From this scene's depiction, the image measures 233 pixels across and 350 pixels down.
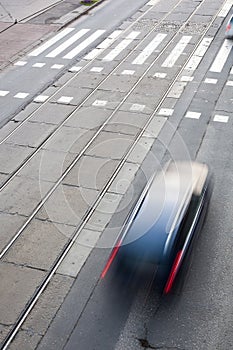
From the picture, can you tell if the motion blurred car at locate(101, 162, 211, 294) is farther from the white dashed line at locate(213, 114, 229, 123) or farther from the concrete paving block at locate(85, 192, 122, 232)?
the white dashed line at locate(213, 114, 229, 123)

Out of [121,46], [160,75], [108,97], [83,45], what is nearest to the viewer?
[108,97]

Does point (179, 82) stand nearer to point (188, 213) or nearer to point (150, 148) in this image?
point (150, 148)

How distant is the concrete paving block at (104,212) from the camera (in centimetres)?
1346

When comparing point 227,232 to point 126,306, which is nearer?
point 126,306

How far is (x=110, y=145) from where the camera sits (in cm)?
1722

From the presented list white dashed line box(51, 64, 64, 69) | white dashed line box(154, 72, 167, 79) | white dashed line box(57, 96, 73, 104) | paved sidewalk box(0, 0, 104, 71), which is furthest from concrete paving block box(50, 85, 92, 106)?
paved sidewalk box(0, 0, 104, 71)

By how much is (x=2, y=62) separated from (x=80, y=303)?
16210 millimetres

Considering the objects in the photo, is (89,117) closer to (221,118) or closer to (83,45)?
(221,118)

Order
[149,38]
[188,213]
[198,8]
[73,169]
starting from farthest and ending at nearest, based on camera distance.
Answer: [198,8], [149,38], [73,169], [188,213]

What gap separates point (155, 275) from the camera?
10.7 m

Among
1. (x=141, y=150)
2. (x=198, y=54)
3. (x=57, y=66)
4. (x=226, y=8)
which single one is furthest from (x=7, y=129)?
(x=226, y=8)

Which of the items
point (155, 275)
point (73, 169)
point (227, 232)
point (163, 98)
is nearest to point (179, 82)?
point (163, 98)

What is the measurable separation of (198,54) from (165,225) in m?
15.3

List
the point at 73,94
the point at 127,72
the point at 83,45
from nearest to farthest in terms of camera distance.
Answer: the point at 73,94, the point at 127,72, the point at 83,45
